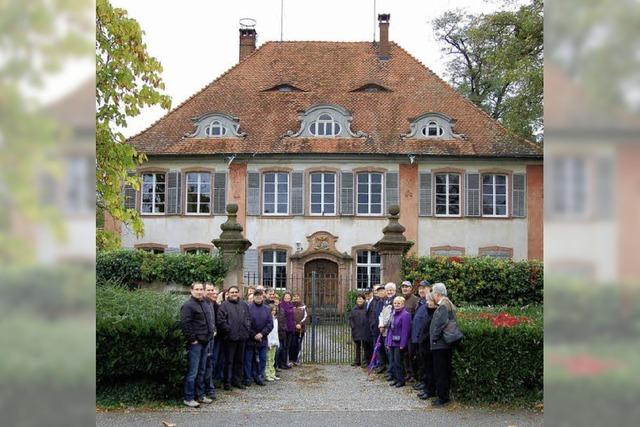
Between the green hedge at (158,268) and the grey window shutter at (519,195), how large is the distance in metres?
14.3

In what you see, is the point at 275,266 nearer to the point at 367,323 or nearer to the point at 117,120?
the point at 367,323

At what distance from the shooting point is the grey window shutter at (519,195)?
2741cm

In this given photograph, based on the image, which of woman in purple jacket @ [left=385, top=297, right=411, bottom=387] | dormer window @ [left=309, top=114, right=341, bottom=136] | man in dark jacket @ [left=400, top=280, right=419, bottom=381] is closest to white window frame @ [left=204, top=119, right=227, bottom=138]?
dormer window @ [left=309, top=114, right=341, bottom=136]

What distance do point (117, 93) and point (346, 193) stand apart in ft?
54.7

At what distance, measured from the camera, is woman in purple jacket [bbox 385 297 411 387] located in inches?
443

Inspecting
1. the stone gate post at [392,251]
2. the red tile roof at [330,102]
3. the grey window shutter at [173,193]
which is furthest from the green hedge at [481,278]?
the grey window shutter at [173,193]

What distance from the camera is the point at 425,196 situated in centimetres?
2742

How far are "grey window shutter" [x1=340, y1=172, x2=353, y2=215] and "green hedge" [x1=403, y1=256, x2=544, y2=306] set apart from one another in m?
8.70

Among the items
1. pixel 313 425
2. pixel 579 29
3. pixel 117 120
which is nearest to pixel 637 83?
pixel 579 29

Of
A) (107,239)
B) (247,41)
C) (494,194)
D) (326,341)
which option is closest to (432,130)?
(494,194)

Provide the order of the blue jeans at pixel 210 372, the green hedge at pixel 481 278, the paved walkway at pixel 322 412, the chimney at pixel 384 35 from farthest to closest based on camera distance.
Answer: the chimney at pixel 384 35 < the green hedge at pixel 481 278 < the blue jeans at pixel 210 372 < the paved walkway at pixel 322 412

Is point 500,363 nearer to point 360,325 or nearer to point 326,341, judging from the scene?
point 360,325

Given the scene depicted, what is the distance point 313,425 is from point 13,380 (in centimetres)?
717

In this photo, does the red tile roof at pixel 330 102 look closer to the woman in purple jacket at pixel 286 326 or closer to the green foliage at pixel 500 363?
the woman in purple jacket at pixel 286 326
